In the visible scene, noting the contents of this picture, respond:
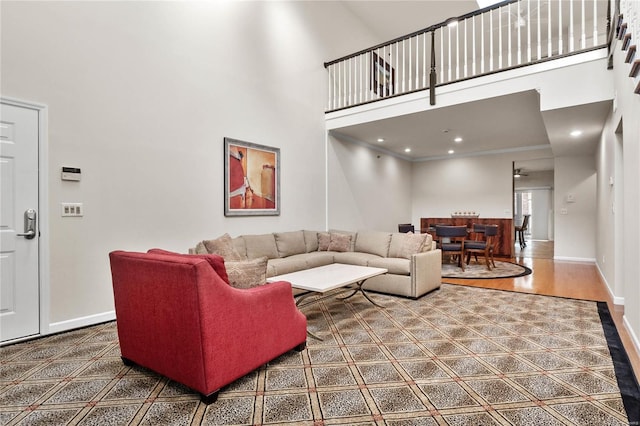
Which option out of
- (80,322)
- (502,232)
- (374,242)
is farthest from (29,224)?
(502,232)

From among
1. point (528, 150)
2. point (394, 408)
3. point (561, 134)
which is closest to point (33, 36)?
point (394, 408)

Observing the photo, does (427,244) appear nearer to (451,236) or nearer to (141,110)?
(451,236)

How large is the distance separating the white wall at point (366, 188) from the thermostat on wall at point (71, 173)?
4.29 meters

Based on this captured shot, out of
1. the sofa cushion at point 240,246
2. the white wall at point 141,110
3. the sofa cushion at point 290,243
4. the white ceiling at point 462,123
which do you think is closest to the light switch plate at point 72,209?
the white wall at point 141,110

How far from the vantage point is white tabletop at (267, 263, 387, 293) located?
298 centimetres

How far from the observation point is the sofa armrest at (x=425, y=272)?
13.6ft

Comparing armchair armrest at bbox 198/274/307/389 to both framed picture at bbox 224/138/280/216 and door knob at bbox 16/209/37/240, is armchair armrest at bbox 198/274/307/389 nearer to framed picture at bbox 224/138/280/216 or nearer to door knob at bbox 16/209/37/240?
door knob at bbox 16/209/37/240

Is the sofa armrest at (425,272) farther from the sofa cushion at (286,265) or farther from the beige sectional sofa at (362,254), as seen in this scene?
the sofa cushion at (286,265)

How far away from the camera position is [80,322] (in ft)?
10.8

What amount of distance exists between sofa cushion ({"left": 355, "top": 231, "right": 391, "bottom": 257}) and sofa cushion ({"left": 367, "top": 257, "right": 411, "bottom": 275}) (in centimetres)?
27

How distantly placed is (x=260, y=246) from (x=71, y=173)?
93.1 inches

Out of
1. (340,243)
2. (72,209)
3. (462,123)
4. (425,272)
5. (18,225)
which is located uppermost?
(462,123)

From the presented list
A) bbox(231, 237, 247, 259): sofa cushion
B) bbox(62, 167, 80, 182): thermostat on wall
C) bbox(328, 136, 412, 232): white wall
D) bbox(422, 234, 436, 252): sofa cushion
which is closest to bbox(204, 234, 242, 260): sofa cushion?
bbox(231, 237, 247, 259): sofa cushion

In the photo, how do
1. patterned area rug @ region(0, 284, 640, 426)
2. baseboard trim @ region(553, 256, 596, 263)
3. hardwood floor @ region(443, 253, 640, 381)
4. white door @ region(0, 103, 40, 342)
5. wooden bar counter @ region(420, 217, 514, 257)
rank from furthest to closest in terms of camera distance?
1. wooden bar counter @ region(420, 217, 514, 257)
2. baseboard trim @ region(553, 256, 596, 263)
3. hardwood floor @ region(443, 253, 640, 381)
4. white door @ region(0, 103, 40, 342)
5. patterned area rug @ region(0, 284, 640, 426)
